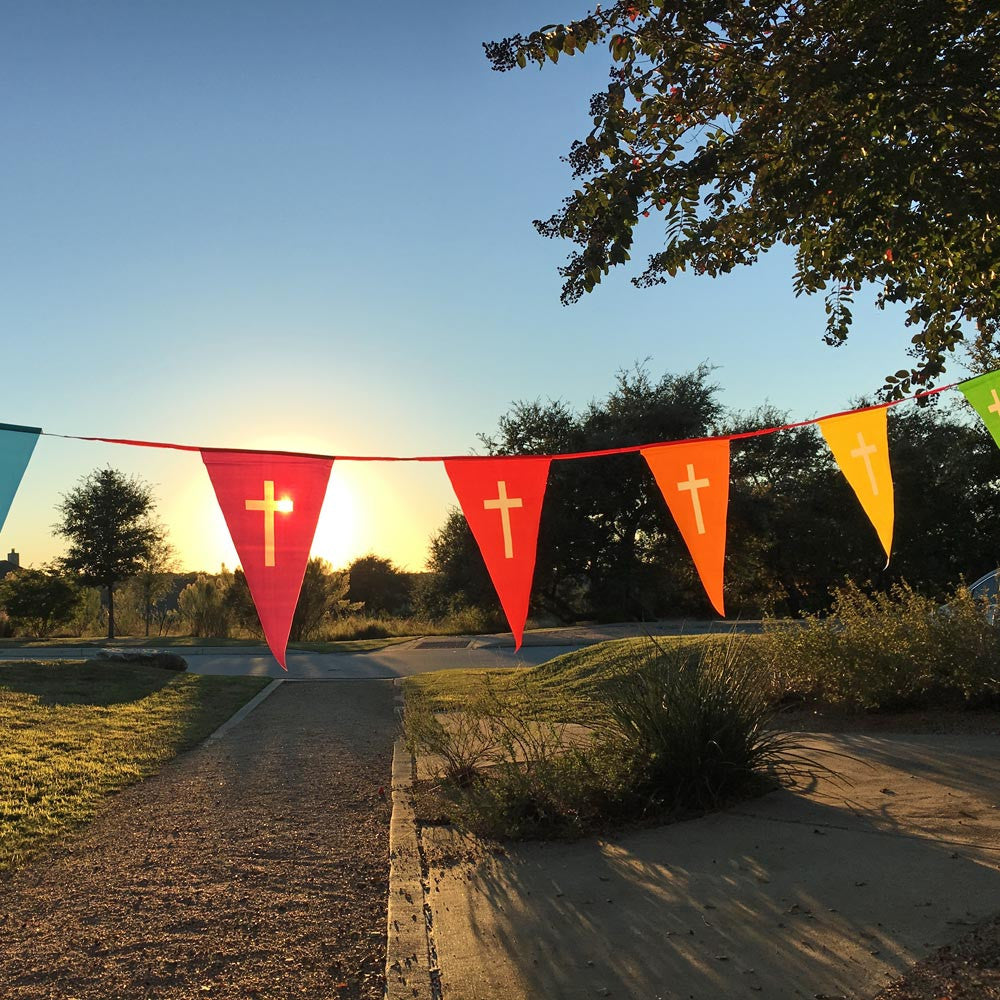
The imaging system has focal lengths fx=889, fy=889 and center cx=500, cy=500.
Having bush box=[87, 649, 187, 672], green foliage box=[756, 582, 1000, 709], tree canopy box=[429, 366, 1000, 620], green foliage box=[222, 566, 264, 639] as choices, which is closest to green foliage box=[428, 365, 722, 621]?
tree canopy box=[429, 366, 1000, 620]

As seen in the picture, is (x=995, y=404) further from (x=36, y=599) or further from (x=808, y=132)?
(x=36, y=599)

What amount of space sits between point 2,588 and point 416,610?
43.1ft

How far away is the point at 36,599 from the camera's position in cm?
2658

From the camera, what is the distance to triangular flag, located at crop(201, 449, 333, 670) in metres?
5.34

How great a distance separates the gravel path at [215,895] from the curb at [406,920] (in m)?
0.08

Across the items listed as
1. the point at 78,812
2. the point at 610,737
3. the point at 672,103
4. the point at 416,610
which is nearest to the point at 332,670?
the point at 78,812

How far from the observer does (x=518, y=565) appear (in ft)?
20.1

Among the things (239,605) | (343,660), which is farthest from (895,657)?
(239,605)

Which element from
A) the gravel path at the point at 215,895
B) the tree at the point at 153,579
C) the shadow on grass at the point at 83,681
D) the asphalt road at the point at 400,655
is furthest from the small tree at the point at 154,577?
the gravel path at the point at 215,895

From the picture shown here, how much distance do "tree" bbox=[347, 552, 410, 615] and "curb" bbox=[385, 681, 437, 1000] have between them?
1611 inches

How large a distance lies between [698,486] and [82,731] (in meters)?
6.95

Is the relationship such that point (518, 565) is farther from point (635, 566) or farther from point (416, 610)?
point (416, 610)

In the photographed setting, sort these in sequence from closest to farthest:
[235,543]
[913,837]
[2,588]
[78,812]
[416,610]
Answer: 1. [913,837]
2. [235,543]
3. [78,812]
4. [2,588]
5. [416,610]

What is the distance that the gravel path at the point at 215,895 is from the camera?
3473 mm
